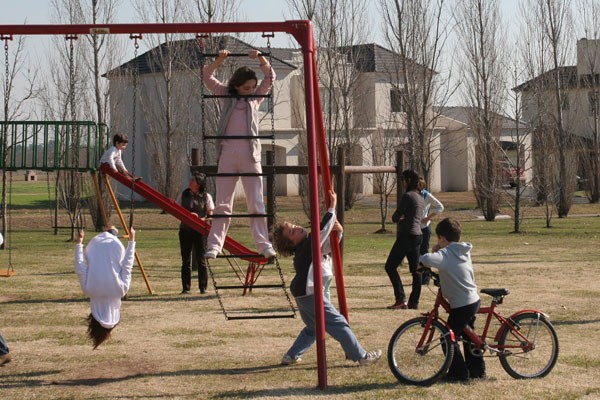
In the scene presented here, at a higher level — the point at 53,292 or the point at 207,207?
the point at 207,207

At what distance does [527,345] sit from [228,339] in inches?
146

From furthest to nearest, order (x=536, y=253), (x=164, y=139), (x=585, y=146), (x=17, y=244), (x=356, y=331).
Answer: (x=585, y=146) < (x=164, y=139) < (x=17, y=244) < (x=536, y=253) < (x=356, y=331)

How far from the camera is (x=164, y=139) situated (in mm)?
46062

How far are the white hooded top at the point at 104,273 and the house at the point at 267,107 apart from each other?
2819 centimetres

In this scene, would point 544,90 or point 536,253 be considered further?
point 544,90

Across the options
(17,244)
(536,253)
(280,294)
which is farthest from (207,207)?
(17,244)

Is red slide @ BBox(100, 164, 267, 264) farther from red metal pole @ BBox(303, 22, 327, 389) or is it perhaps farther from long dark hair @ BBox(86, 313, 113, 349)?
red metal pole @ BBox(303, 22, 327, 389)

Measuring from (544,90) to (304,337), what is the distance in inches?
1380

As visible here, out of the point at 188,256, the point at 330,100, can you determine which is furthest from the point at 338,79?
the point at 188,256

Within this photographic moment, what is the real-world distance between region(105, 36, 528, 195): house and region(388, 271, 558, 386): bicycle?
95.5 feet

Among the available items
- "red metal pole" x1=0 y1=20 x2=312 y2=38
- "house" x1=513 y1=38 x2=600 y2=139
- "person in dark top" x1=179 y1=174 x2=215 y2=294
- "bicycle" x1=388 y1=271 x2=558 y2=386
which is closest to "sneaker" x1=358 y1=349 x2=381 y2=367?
"bicycle" x1=388 y1=271 x2=558 y2=386

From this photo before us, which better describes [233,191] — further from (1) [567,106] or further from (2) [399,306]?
(1) [567,106]

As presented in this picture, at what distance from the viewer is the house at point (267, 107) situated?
1676 inches

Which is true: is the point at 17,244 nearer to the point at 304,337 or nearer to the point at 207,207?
the point at 207,207
